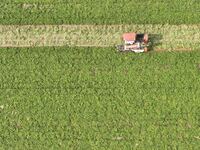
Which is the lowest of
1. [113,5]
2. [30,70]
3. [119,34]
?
Answer: [30,70]

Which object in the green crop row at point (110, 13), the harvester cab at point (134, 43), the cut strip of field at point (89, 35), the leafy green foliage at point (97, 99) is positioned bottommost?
the leafy green foliage at point (97, 99)

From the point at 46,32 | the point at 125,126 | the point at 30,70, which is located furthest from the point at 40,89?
the point at 125,126

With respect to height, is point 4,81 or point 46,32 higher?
point 46,32

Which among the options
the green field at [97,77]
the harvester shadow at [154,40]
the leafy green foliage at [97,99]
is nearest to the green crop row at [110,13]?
the green field at [97,77]

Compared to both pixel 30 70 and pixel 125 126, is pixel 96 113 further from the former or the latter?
pixel 30 70

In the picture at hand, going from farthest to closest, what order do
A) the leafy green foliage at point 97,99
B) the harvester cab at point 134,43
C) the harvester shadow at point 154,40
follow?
the harvester shadow at point 154,40
the harvester cab at point 134,43
the leafy green foliage at point 97,99

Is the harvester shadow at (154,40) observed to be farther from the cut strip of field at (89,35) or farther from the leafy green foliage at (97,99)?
the leafy green foliage at (97,99)
